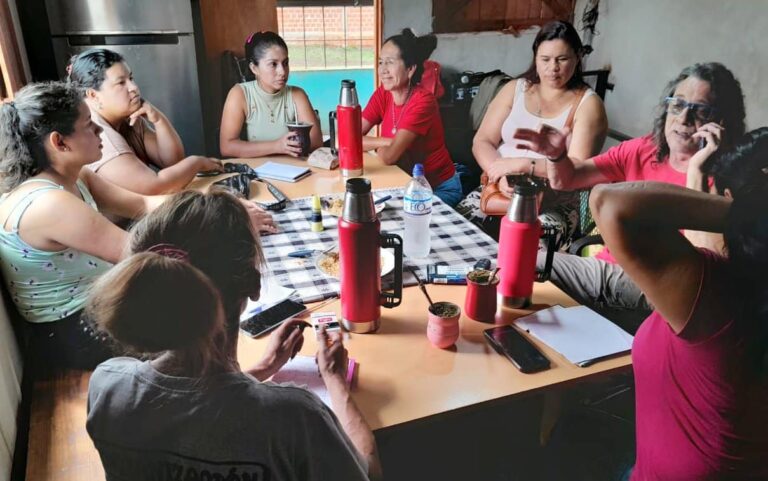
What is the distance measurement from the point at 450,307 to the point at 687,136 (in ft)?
1.51

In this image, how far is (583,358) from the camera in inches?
35.8

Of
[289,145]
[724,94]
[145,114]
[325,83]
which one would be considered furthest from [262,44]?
[724,94]

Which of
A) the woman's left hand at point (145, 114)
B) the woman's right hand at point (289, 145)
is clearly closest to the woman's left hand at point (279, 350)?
the woman's right hand at point (289, 145)

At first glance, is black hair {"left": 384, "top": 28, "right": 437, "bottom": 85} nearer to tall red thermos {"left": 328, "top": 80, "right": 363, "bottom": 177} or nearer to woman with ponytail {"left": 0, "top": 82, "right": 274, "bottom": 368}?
tall red thermos {"left": 328, "top": 80, "right": 363, "bottom": 177}

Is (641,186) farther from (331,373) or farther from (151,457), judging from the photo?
(151,457)

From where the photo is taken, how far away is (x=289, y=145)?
2.06 meters

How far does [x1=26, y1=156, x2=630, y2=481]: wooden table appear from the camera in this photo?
0.83 meters

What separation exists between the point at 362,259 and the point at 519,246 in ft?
1.00

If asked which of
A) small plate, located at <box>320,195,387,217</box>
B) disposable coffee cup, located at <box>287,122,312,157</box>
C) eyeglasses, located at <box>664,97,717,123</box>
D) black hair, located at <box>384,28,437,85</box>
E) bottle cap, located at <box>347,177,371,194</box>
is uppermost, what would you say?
black hair, located at <box>384,28,437,85</box>

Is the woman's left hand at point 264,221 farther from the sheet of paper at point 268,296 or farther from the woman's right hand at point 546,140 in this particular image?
the woman's right hand at point 546,140

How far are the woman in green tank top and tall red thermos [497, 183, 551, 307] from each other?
1.25 m

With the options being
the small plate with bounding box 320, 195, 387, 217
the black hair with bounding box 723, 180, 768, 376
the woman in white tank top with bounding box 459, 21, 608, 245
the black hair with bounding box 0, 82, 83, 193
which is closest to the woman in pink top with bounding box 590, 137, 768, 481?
the black hair with bounding box 723, 180, 768, 376

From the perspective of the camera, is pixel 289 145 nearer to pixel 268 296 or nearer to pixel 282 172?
pixel 282 172

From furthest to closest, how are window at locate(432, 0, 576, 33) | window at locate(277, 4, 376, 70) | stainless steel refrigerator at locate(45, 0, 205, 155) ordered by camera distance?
window at locate(277, 4, 376, 70) → window at locate(432, 0, 576, 33) → stainless steel refrigerator at locate(45, 0, 205, 155)
